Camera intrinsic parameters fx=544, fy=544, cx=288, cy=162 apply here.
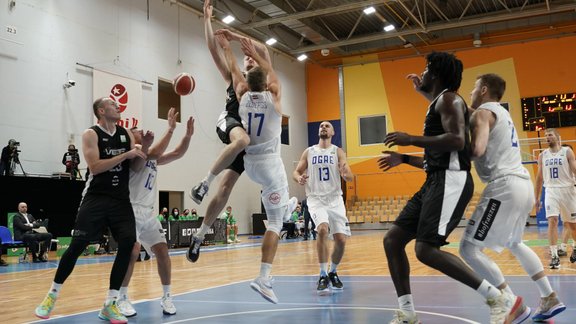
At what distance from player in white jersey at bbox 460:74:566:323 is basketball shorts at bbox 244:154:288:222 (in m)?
1.90

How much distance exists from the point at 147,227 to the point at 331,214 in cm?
259

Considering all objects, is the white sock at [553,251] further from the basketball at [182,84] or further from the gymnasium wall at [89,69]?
the gymnasium wall at [89,69]

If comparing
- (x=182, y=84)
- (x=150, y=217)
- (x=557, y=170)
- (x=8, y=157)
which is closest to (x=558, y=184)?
(x=557, y=170)

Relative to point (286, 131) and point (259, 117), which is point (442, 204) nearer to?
point (259, 117)

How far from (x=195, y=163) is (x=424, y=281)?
54.3ft

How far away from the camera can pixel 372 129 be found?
29.7 meters

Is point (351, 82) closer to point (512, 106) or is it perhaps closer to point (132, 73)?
point (512, 106)

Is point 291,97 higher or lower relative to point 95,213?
higher

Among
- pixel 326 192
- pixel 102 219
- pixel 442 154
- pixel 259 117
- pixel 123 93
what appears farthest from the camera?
pixel 123 93

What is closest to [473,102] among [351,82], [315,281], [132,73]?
[315,281]

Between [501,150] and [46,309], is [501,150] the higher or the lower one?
the higher one

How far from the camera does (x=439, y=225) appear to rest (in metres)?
3.92

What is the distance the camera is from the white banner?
60.5 ft

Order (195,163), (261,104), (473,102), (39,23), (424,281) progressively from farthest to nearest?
(195,163), (39,23), (424,281), (261,104), (473,102)
